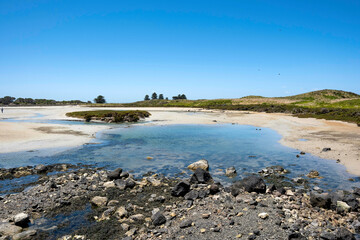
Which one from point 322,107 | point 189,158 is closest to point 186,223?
point 189,158

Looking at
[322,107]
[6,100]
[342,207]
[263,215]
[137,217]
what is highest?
[6,100]

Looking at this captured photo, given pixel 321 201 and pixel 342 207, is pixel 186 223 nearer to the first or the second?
pixel 321 201

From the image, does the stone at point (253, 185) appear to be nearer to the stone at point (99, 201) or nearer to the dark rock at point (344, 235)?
the dark rock at point (344, 235)

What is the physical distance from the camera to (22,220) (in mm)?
8664

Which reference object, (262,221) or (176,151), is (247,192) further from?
(176,151)

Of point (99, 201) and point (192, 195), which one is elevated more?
point (192, 195)

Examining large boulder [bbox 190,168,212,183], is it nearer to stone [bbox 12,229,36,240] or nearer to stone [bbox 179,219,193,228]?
stone [bbox 179,219,193,228]

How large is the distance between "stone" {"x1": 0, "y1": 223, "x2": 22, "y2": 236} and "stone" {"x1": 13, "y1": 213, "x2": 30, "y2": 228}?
17 cm

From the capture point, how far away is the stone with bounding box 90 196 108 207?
10.5m

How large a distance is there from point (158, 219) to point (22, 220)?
209 inches

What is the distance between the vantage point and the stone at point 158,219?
8.73 meters

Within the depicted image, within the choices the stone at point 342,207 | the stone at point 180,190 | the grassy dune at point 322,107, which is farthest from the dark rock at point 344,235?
the grassy dune at point 322,107

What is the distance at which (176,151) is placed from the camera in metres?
21.8

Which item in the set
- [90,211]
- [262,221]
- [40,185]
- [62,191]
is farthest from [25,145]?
[262,221]
